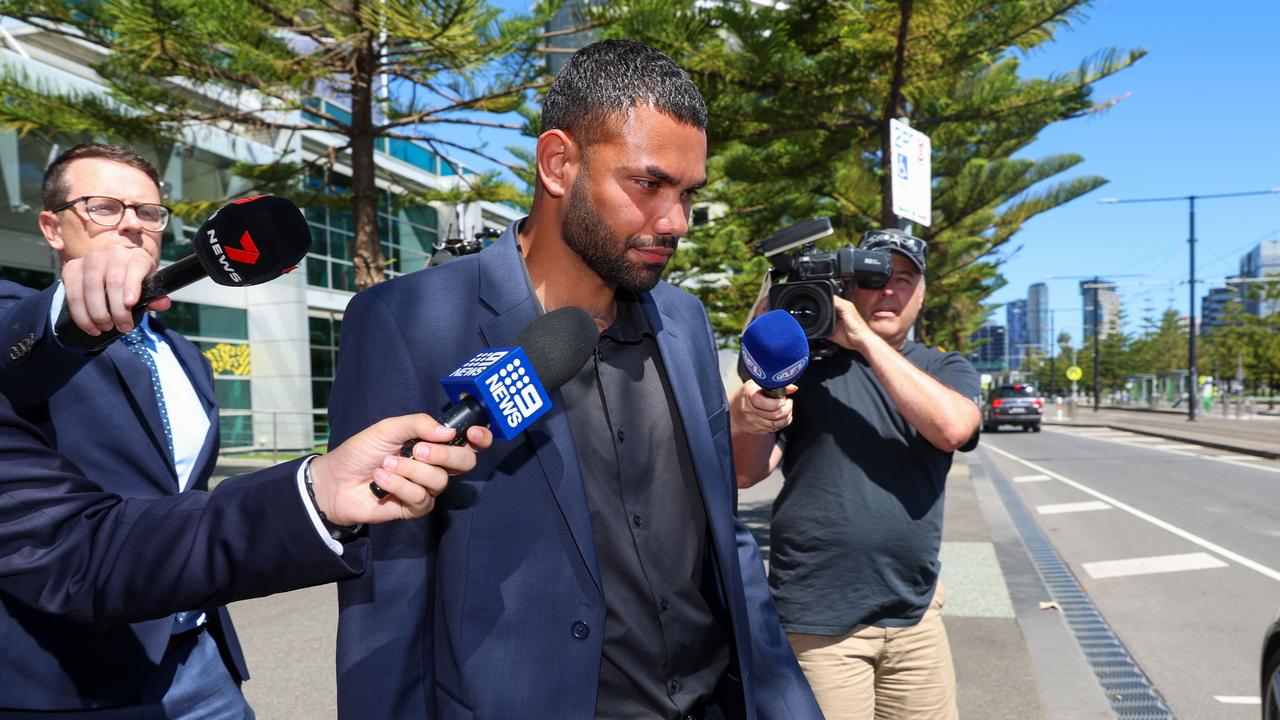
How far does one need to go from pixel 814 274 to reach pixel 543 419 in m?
1.25

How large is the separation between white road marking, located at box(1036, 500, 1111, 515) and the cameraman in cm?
915

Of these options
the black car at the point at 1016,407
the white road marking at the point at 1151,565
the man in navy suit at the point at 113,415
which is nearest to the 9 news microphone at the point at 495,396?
the man in navy suit at the point at 113,415

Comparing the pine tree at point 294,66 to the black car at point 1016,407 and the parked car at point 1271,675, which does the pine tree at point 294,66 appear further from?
the black car at point 1016,407

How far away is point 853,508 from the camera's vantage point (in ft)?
8.38

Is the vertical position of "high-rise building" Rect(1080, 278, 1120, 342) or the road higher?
"high-rise building" Rect(1080, 278, 1120, 342)

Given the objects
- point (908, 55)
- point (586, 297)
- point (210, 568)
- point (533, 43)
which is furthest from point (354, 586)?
point (533, 43)

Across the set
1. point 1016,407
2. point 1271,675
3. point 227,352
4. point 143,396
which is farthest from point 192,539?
point 1016,407

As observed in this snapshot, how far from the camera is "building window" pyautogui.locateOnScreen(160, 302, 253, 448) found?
712 inches

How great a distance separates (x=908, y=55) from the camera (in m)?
6.39

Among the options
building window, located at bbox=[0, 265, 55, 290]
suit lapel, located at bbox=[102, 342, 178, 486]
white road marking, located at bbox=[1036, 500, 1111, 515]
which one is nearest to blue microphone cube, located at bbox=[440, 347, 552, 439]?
suit lapel, located at bbox=[102, 342, 178, 486]

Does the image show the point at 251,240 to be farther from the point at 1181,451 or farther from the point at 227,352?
the point at 1181,451

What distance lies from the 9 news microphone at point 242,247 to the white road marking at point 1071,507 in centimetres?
1119

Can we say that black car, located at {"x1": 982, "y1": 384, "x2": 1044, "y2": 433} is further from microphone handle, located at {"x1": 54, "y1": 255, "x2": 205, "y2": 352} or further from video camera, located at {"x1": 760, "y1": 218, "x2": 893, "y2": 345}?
microphone handle, located at {"x1": 54, "y1": 255, "x2": 205, "y2": 352}

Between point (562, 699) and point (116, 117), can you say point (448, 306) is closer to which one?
point (562, 699)
